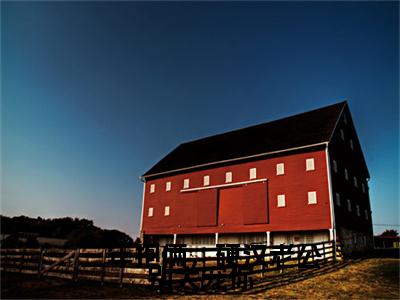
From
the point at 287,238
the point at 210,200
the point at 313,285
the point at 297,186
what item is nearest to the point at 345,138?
the point at 297,186

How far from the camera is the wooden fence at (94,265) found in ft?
33.7

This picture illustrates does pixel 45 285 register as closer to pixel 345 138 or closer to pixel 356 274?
pixel 356 274

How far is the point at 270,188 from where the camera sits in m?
24.4

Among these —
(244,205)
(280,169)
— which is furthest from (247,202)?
(280,169)

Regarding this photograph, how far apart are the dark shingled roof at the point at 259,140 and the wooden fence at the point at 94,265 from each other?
51.8 feet

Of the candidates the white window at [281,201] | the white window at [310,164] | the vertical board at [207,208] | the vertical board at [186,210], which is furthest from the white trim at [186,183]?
the white window at [310,164]

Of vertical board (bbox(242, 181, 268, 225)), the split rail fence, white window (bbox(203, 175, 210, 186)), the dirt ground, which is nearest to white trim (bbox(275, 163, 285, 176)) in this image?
vertical board (bbox(242, 181, 268, 225))

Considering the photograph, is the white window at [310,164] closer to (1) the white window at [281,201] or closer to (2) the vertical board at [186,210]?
(1) the white window at [281,201]

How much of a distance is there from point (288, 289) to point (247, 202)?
45.5ft

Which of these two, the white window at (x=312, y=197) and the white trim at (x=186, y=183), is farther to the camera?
the white trim at (x=186, y=183)

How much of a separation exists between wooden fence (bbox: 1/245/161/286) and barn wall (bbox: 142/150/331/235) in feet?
42.1

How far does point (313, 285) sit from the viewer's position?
1235 centimetres

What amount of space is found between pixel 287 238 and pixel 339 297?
13.4 metres

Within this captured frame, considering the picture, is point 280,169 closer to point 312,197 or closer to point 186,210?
point 312,197
